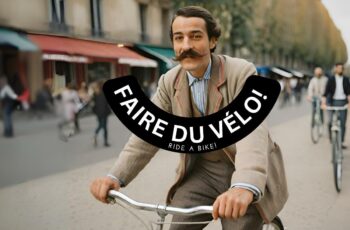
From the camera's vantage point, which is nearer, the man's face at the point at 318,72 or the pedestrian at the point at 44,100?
the pedestrian at the point at 44,100

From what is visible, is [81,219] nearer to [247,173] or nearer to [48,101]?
[48,101]

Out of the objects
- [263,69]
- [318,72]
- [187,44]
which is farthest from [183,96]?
[318,72]

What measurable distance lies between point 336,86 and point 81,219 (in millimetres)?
2828

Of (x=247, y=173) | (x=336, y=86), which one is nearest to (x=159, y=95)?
(x=247, y=173)

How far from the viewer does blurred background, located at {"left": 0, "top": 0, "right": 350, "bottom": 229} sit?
6.66 feet

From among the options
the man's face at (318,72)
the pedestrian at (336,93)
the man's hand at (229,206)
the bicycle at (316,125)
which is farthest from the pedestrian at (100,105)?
the bicycle at (316,125)

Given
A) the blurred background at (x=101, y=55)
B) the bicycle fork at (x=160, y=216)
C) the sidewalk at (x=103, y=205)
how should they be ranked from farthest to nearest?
the sidewalk at (x=103, y=205), the blurred background at (x=101, y=55), the bicycle fork at (x=160, y=216)

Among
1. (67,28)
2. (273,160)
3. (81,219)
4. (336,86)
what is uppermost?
(67,28)

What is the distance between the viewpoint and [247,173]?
59.3 inches

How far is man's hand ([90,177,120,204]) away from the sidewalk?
122 cm

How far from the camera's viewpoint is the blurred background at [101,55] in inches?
80.0

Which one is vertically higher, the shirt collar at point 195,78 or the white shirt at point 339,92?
the shirt collar at point 195,78

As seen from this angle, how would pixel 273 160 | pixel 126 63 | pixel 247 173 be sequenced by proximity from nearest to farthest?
pixel 247 173 < pixel 273 160 < pixel 126 63

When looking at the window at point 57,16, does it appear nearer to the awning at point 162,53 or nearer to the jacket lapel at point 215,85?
the awning at point 162,53
